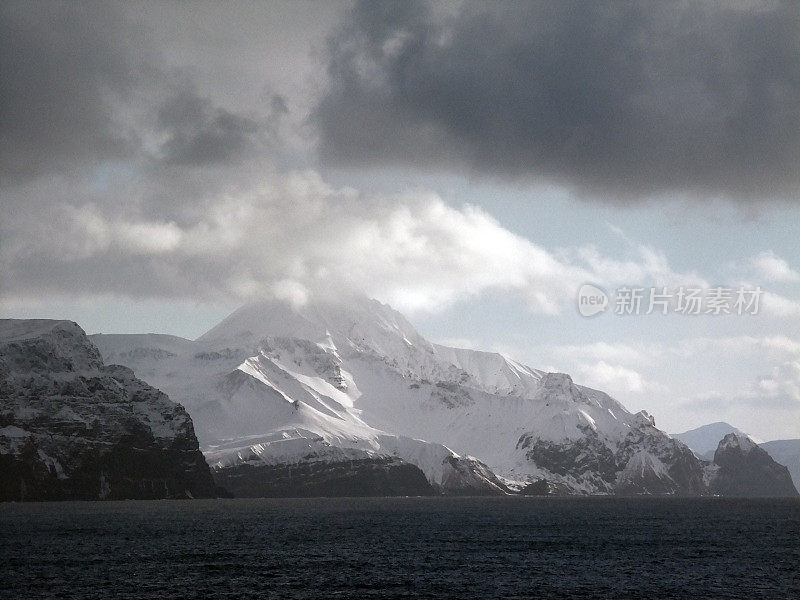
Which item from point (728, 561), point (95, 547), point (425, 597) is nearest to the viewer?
point (425, 597)

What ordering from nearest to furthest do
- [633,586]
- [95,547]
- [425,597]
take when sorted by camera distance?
[425,597]
[633,586]
[95,547]

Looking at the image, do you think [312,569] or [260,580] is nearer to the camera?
[260,580]

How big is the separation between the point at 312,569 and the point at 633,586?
155 feet

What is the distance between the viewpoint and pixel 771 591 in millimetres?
129625

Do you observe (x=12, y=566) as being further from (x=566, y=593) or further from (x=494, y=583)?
(x=566, y=593)

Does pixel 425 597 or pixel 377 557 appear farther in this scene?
pixel 377 557

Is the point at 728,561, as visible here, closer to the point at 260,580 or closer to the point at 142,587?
the point at 260,580

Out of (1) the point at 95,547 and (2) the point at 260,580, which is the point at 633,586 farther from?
(1) the point at 95,547

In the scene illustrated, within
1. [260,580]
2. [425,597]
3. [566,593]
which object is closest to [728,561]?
[566,593]

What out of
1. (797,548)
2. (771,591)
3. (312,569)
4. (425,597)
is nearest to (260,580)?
(312,569)

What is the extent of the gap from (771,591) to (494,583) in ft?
116

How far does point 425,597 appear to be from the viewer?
123812mm

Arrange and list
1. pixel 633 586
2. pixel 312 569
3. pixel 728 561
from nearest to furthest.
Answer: pixel 633 586 < pixel 312 569 < pixel 728 561

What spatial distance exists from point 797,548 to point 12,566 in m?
138
